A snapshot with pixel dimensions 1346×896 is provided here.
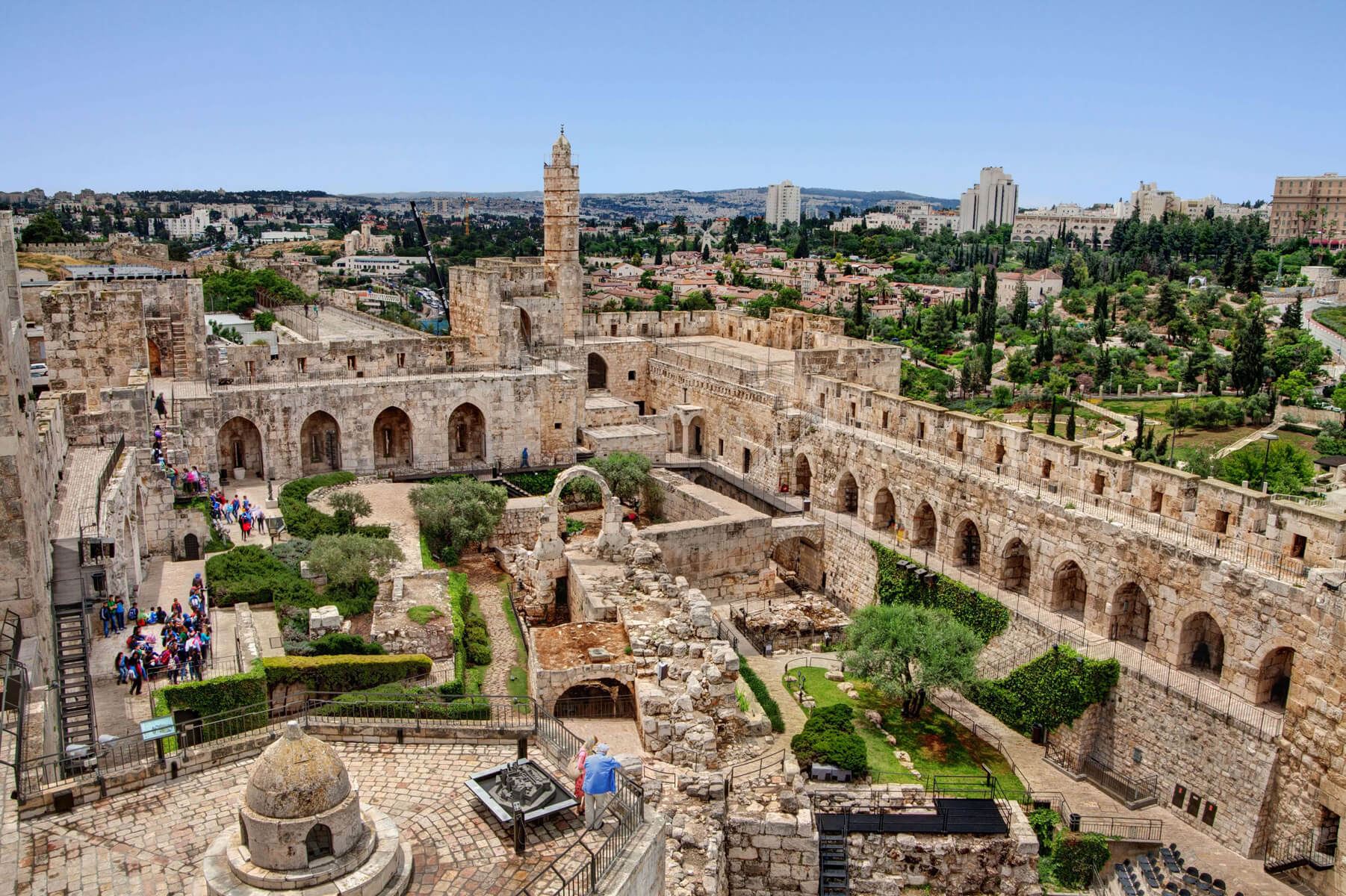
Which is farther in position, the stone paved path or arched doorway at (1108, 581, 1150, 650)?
arched doorway at (1108, 581, 1150, 650)

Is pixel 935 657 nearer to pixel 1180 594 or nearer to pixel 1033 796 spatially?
pixel 1033 796

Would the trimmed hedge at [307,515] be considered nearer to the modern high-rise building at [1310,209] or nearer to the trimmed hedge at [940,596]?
the trimmed hedge at [940,596]

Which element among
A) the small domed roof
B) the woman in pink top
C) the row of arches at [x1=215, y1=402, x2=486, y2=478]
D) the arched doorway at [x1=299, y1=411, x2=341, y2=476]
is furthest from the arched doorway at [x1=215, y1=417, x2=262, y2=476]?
the small domed roof

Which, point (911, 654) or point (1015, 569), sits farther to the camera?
point (1015, 569)

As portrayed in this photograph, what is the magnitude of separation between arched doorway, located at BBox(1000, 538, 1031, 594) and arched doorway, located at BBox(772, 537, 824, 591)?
18.9 ft

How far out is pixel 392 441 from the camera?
3319 cm

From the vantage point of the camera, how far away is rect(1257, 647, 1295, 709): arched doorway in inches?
701

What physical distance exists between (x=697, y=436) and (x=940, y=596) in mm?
14354

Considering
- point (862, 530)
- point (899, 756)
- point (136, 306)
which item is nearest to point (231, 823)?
point (899, 756)

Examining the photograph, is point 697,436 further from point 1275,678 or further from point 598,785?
point 598,785

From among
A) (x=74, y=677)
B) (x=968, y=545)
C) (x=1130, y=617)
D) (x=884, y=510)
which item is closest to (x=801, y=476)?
(x=884, y=510)

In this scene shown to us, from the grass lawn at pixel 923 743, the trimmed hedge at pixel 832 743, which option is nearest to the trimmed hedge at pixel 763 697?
the trimmed hedge at pixel 832 743

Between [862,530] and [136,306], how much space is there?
2115cm

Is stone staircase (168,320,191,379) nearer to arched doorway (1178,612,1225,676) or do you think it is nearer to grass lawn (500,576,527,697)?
grass lawn (500,576,527,697)
